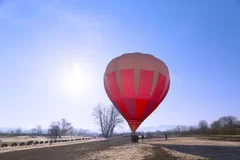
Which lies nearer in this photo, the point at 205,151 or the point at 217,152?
the point at 217,152

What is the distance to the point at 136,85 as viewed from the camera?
26.5m

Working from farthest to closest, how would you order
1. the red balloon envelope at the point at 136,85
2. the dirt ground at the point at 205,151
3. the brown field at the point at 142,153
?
the red balloon envelope at the point at 136,85
the brown field at the point at 142,153
the dirt ground at the point at 205,151

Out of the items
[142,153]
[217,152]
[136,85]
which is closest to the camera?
[217,152]

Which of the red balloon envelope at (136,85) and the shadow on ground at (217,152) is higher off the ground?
the red balloon envelope at (136,85)

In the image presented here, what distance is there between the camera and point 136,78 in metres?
26.7

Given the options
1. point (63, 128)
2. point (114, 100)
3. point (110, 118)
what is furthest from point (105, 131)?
point (114, 100)

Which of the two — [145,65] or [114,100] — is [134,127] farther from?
[145,65]

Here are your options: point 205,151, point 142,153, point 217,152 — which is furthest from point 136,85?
point 217,152

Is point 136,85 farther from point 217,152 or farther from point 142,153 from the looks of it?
point 217,152

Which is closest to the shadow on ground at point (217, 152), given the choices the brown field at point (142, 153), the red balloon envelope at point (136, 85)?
the brown field at point (142, 153)

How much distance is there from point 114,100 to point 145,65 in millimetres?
5174

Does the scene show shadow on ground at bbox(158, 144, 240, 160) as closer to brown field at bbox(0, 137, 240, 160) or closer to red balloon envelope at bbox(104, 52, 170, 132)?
brown field at bbox(0, 137, 240, 160)

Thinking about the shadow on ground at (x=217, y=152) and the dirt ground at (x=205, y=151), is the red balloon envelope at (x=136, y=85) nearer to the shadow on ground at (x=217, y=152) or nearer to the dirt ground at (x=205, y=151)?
the dirt ground at (x=205, y=151)

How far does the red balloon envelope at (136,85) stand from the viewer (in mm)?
26298
